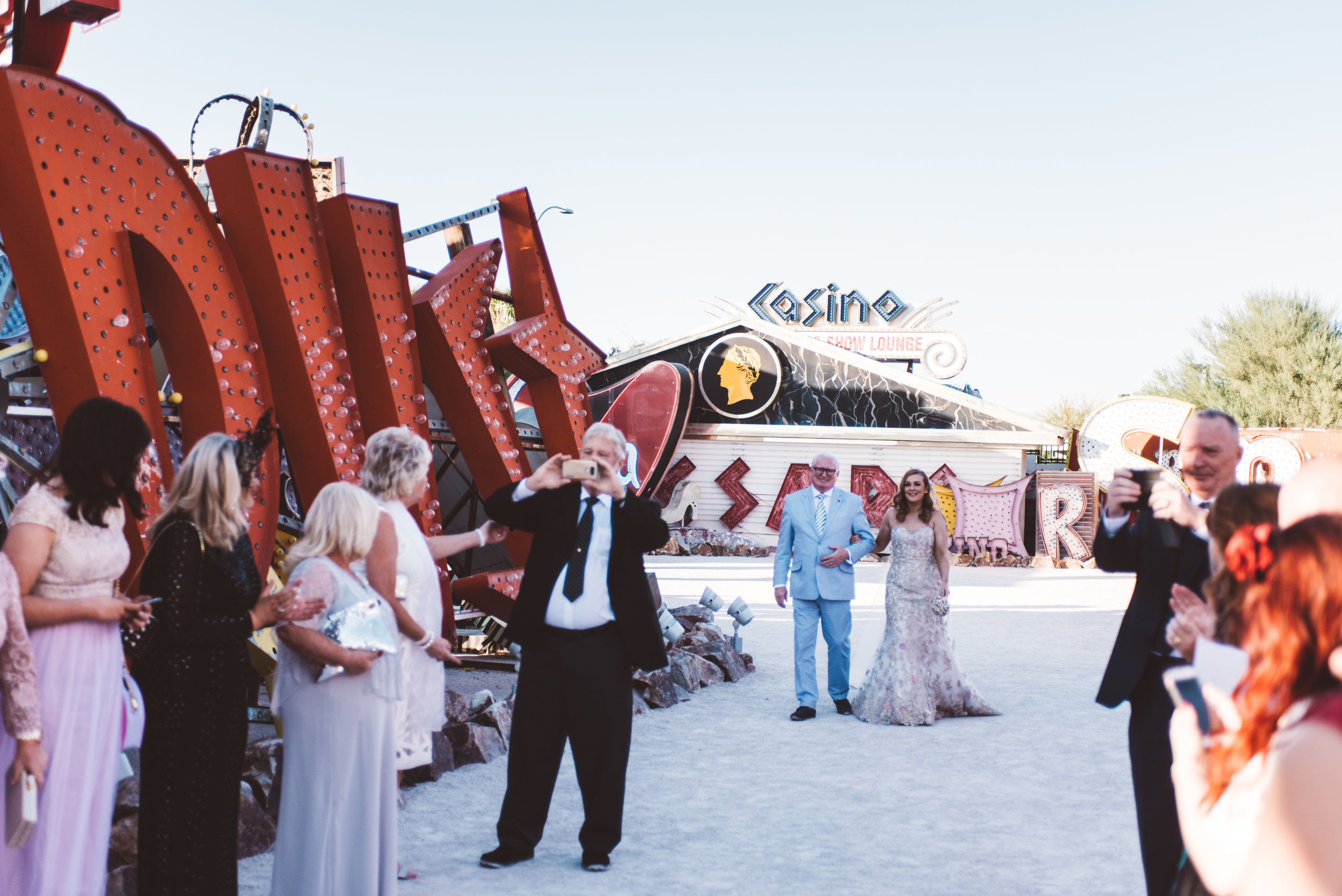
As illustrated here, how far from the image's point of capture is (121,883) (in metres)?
3.95

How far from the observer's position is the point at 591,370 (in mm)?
8906

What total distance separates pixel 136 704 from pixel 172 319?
2753 mm

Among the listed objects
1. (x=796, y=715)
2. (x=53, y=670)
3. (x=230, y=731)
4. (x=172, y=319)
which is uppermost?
(x=172, y=319)

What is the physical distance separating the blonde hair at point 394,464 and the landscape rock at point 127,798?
151cm

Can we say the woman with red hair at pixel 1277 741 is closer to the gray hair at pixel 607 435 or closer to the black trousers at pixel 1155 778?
the black trousers at pixel 1155 778

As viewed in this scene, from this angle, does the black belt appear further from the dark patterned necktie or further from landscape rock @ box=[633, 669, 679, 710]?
landscape rock @ box=[633, 669, 679, 710]

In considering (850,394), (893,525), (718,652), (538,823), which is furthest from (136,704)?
(850,394)

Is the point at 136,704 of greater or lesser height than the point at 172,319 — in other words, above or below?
below

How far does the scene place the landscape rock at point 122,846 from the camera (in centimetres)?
418

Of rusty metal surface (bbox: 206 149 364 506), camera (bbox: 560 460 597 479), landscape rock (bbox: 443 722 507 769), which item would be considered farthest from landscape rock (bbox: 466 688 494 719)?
camera (bbox: 560 460 597 479)

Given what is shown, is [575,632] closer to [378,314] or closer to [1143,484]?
[1143,484]

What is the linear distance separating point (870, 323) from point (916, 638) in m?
24.8

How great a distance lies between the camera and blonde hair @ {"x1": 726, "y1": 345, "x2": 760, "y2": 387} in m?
26.6

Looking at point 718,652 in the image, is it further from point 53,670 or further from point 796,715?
point 53,670
